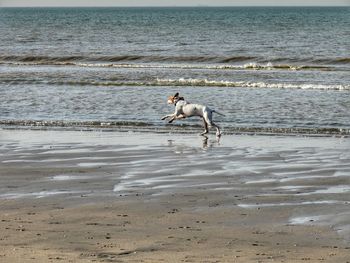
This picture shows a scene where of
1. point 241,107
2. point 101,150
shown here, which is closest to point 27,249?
point 101,150

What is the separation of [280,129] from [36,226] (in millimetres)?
10061

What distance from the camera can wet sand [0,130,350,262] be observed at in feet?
27.8

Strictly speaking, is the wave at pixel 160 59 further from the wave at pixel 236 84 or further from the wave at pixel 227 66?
the wave at pixel 236 84

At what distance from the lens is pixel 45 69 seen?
36.9m

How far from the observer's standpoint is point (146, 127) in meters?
19.4

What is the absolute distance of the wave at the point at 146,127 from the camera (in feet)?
60.2

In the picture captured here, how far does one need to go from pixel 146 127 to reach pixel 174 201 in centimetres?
868

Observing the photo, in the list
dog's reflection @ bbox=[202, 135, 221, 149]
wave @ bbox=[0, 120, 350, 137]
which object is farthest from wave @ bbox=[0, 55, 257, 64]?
dog's reflection @ bbox=[202, 135, 221, 149]

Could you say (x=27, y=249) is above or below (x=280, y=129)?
above

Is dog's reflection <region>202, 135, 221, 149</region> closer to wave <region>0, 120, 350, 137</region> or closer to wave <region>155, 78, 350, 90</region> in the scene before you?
wave <region>0, 120, 350, 137</region>

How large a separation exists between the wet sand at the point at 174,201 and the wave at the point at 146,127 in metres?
1.51

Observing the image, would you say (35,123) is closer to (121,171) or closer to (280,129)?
(280,129)

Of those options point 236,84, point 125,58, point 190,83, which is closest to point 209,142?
point 236,84

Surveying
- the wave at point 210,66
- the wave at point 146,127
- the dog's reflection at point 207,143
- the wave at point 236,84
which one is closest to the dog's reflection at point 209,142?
the dog's reflection at point 207,143
